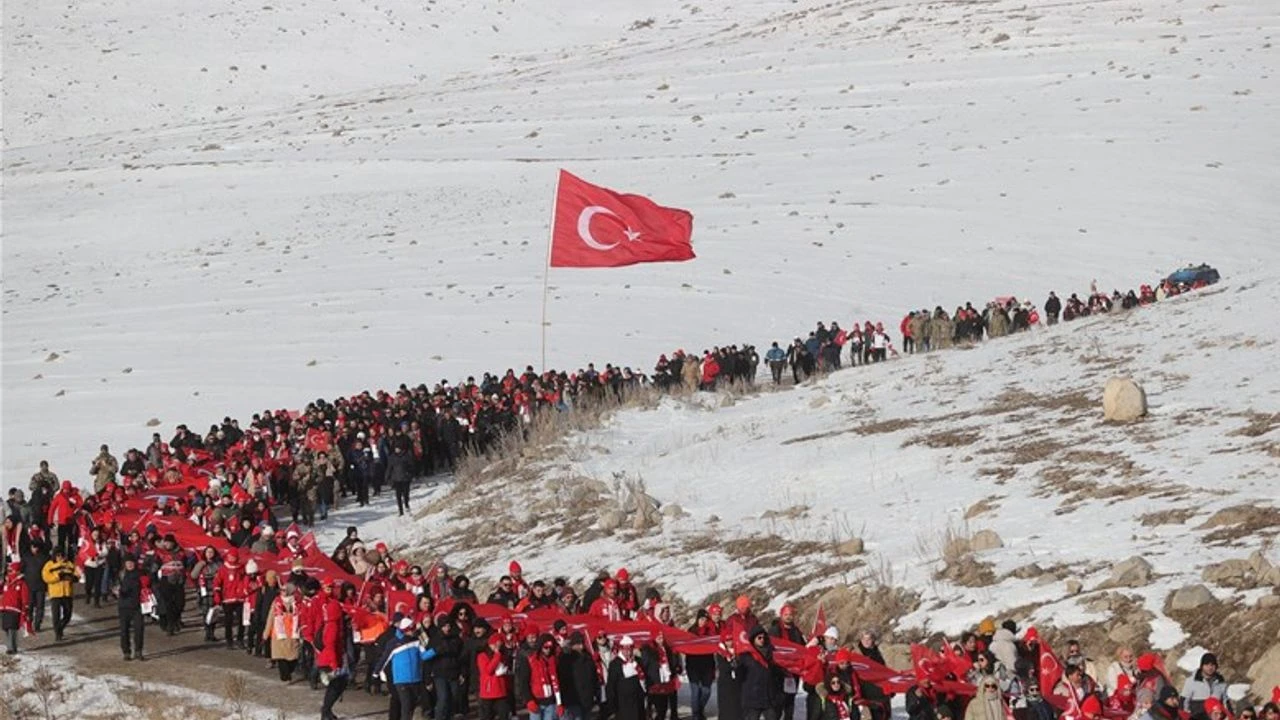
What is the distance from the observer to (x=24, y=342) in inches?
2016

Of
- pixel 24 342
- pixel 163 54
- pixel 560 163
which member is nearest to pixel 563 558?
pixel 24 342

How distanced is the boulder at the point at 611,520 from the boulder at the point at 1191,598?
10.2 m

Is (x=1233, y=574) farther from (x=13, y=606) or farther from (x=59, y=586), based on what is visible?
(x=13, y=606)

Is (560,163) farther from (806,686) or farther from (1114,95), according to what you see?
(806,686)

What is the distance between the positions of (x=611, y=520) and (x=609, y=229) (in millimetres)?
9885

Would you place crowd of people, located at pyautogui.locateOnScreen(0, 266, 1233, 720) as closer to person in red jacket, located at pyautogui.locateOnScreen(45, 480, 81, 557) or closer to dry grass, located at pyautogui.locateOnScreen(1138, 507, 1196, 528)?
person in red jacket, located at pyautogui.locateOnScreen(45, 480, 81, 557)

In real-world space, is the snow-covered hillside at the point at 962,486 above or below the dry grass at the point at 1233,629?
above

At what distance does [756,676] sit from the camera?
54.6ft

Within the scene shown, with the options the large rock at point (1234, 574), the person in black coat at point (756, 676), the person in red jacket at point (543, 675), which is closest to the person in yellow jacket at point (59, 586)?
the person in red jacket at point (543, 675)

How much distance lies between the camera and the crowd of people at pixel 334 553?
17.9m

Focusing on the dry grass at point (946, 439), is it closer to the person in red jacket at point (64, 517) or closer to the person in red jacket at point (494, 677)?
the person in red jacket at point (494, 677)

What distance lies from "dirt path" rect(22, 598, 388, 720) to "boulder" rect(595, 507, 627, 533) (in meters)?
5.61

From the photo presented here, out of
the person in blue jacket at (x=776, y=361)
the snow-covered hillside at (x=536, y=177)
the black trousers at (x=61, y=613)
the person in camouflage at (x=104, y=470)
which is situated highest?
the snow-covered hillside at (x=536, y=177)

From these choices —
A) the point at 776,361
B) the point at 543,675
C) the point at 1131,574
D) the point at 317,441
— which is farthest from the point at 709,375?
the point at 543,675
